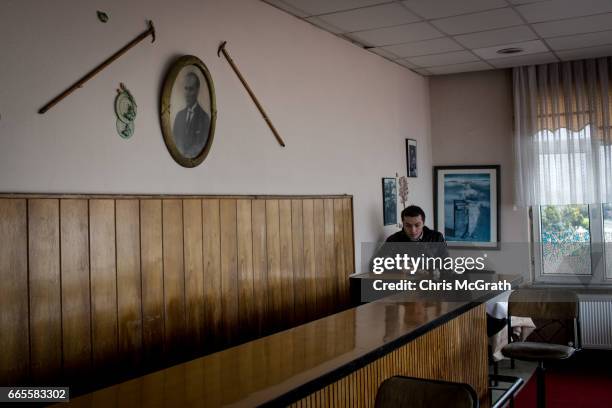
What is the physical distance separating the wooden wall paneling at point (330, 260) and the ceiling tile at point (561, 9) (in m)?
2.22

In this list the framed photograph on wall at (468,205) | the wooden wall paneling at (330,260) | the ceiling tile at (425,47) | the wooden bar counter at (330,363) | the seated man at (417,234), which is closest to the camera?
the wooden bar counter at (330,363)

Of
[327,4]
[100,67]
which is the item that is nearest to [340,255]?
[327,4]

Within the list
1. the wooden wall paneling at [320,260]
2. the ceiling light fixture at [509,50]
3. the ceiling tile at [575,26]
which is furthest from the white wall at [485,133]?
the wooden wall paneling at [320,260]

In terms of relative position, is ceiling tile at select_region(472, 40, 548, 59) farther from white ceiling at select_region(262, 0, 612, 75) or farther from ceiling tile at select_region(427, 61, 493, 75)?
ceiling tile at select_region(427, 61, 493, 75)

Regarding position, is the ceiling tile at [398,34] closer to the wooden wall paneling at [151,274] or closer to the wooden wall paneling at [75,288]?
the wooden wall paneling at [151,274]

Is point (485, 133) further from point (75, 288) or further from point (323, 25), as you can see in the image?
point (75, 288)

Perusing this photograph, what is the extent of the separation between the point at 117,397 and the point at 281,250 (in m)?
2.71

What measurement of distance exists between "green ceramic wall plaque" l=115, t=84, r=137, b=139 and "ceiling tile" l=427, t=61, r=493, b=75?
4422 millimetres

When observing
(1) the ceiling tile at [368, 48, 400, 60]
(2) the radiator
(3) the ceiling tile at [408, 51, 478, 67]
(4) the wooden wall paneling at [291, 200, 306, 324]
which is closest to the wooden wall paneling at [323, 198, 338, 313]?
(4) the wooden wall paneling at [291, 200, 306, 324]

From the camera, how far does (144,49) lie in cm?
358

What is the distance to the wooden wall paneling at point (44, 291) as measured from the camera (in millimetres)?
2875

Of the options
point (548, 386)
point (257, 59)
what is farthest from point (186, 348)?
point (548, 386)

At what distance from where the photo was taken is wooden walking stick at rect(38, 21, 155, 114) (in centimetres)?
303

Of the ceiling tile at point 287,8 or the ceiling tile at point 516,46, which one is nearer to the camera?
the ceiling tile at point 287,8
